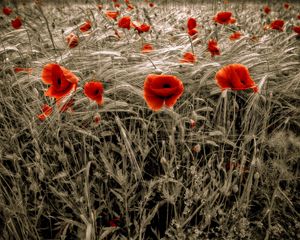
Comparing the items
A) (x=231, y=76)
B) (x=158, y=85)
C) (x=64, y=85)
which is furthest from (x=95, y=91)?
(x=231, y=76)

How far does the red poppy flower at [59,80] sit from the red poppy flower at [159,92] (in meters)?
0.23

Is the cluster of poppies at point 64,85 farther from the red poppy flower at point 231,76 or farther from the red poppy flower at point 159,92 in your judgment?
the red poppy flower at point 231,76

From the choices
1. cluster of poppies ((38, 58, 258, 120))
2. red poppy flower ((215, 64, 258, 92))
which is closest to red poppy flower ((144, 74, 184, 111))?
cluster of poppies ((38, 58, 258, 120))

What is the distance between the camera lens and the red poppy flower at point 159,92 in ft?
2.21

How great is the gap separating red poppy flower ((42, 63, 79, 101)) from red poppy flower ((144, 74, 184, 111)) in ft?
0.76

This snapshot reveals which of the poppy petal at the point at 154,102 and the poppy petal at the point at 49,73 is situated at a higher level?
the poppy petal at the point at 49,73

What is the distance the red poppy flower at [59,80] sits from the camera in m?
0.76

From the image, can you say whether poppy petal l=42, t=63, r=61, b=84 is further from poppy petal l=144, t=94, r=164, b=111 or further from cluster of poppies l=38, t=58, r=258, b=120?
poppy petal l=144, t=94, r=164, b=111

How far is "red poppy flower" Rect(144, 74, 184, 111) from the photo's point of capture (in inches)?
26.5

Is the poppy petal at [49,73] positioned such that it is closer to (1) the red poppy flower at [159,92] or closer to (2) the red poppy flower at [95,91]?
(2) the red poppy flower at [95,91]

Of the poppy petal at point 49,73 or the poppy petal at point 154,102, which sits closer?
the poppy petal at point 154,102

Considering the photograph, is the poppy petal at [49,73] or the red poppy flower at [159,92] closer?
the red poppy flower at [159,92]

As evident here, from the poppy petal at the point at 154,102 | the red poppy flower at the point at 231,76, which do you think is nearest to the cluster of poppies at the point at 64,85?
the poppy petal at the point at 154,102

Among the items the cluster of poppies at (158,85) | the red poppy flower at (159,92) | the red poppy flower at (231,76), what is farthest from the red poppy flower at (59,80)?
the red poppy flower at (231,76)
